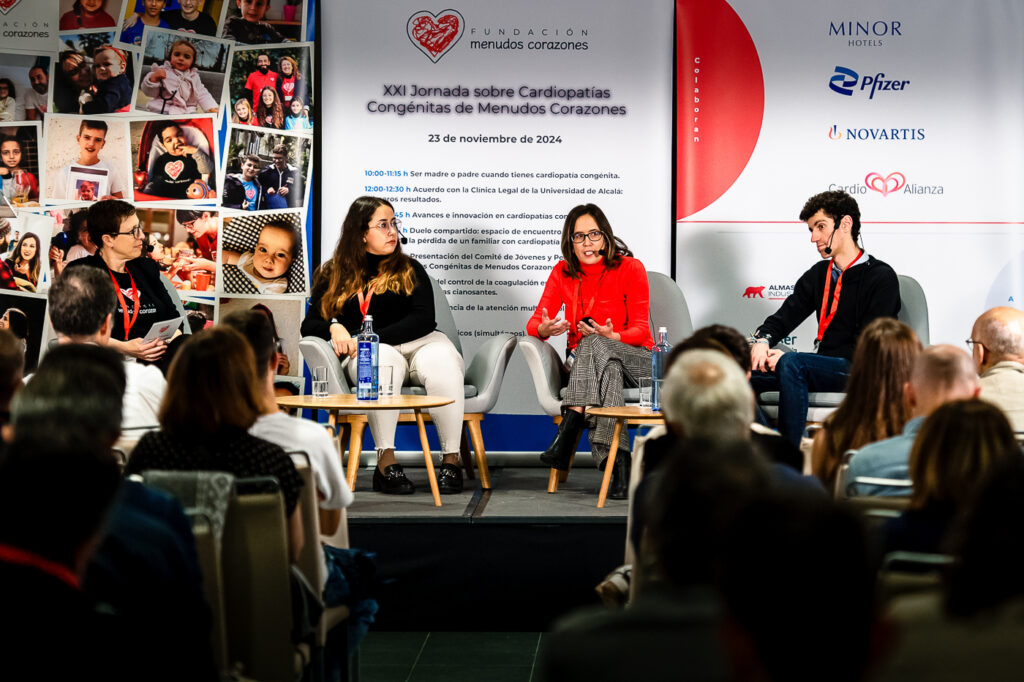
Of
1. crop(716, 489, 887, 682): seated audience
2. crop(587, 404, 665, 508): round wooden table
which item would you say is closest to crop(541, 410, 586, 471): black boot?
crop(587, 404, 665, 508): round wooden table

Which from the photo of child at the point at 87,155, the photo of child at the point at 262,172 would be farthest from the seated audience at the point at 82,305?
the photo of child at the point at 87,155

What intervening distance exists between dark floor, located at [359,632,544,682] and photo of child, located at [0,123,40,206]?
3513mm

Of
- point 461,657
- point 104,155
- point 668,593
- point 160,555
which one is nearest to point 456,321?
point 104,155

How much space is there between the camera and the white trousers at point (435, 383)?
4.75 m

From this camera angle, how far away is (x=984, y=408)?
1.69 meters

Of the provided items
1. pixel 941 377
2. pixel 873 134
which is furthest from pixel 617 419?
pixel 873 134

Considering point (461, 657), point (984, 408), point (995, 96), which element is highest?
point (995, 96)

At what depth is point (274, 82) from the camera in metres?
5.86

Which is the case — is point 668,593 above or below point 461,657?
above

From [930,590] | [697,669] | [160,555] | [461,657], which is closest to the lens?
[697,669]

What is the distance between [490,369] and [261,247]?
1641mm

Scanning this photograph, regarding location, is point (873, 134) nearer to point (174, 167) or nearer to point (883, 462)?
point (174, 167)

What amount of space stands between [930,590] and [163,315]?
406cm

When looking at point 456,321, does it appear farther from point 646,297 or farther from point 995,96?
point 995,96
